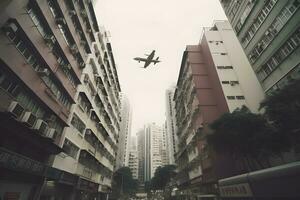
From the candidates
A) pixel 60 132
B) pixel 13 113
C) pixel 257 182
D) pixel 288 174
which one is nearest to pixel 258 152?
pixel 257 182

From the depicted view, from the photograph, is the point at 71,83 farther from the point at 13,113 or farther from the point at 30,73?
the point at 13,113

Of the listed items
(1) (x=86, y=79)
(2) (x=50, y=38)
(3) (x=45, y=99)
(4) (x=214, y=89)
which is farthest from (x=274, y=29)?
(3) (x=45, y=99)

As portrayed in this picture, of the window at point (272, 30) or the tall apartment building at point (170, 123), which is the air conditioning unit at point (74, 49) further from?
the tall apartment building at point (170, 123)

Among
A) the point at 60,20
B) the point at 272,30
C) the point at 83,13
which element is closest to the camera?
the point at 60,20

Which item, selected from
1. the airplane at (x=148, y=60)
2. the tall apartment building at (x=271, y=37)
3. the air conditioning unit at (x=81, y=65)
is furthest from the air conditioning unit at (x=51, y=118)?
the tall apartment building at (x=271, y=37)

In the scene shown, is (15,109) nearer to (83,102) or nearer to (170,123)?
(83,102)
